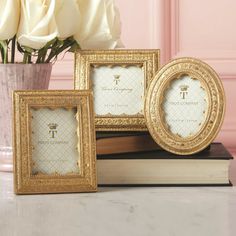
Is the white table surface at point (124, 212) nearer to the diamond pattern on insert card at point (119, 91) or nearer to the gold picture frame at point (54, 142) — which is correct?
the gold picture frame at point (54, 142)

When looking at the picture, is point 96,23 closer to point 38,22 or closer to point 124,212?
point 38,22

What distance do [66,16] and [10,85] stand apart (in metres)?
0.16

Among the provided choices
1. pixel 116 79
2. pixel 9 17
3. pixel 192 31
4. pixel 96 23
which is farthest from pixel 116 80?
pixel 192 31

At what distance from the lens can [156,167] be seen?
3.62ft

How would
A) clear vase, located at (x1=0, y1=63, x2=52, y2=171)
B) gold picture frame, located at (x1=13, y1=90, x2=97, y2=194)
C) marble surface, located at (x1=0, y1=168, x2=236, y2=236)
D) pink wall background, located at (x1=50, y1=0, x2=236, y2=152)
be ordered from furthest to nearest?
pink wall background, located at (x1=50, y1=0, x2=236, y2=152) < clear vase, located at (x1=0, y1=63, x2=52, y2=171) < gold picture frame, located at (x1=13, y1=90, x2=97, y2=194) < marble surface, located at (x1=0, y1=168, x2=236, y2=236)

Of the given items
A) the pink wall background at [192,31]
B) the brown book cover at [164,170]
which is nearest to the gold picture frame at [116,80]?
the brown book cover at [164,170]

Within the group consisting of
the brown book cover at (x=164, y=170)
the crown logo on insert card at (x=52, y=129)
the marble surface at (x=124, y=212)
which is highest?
the crown logo on insert card at (x=52, y=129)

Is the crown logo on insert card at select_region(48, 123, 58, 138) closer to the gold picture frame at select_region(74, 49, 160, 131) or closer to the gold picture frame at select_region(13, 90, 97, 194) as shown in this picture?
the gold picture frame at select_region(13, 90, 97, 194)

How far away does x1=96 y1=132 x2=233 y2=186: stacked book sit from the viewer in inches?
43.2

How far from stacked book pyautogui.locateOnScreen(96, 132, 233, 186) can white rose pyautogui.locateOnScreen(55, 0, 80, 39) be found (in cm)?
20

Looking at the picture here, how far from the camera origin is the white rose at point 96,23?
1.18 metres

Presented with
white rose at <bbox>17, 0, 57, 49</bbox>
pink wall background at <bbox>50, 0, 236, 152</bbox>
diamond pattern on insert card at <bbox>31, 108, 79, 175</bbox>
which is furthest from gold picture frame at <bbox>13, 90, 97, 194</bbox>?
pink wall background at <bbox>50, 0, 236, 152</bbox>

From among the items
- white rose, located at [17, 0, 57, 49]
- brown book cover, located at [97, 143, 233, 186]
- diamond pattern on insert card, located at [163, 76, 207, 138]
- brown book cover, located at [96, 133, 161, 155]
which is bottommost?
brown book cover, located at [97, 143, 233, 186]

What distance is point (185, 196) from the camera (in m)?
1.04
